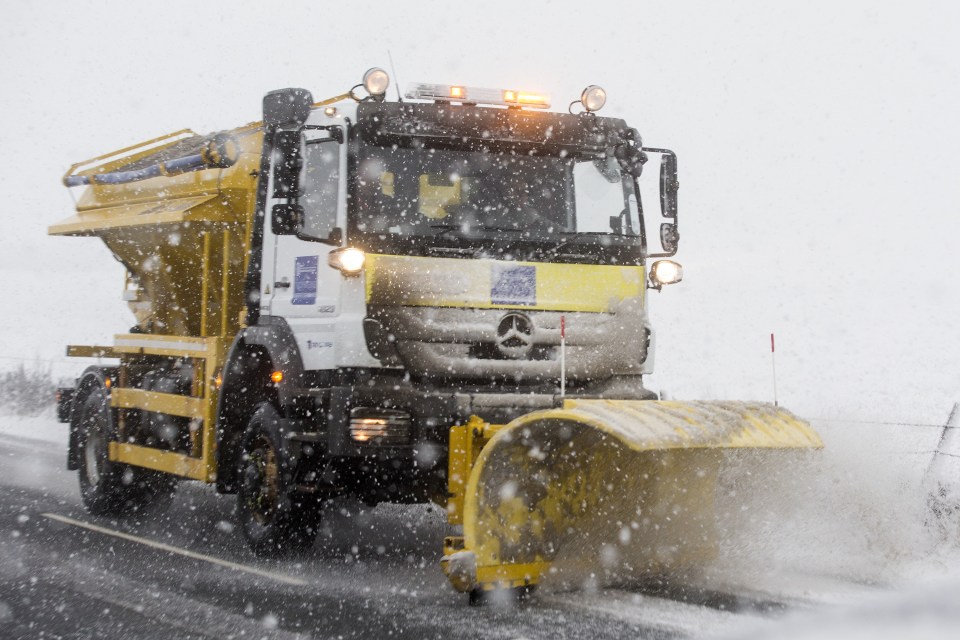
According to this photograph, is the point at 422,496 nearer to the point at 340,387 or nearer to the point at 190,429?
the point at 340,387

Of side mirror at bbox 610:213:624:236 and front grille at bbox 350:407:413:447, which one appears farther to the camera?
side mirror at bbox 610:213:624:236

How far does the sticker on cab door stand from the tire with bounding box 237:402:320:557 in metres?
0.76

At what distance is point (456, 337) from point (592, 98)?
76.5 inches

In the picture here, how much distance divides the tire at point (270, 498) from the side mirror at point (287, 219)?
3.89 feet

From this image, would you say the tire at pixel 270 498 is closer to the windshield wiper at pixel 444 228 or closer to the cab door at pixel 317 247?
the cab door at pixel 317 247

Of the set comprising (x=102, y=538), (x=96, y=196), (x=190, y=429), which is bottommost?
(x=102, y=538)

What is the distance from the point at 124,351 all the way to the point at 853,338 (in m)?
26.0

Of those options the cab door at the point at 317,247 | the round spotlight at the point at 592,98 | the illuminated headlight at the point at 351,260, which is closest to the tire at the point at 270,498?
the cab door at the point at 317,247

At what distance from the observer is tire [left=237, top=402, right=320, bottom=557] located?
707cm

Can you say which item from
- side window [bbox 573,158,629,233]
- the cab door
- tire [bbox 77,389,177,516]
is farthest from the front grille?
tire [bbox 77,389,177,516]

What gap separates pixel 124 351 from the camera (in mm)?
9766

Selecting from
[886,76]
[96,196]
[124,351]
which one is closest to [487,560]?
[124,351]

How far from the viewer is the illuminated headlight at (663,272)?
750 cm

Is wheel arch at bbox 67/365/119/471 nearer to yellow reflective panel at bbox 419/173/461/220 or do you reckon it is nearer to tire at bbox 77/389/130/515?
tire at bbox 77/389/130/515
